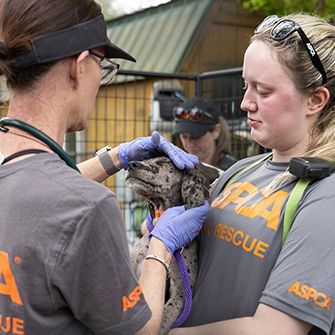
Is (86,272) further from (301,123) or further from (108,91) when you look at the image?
(108,91)

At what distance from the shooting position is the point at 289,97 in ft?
6.57

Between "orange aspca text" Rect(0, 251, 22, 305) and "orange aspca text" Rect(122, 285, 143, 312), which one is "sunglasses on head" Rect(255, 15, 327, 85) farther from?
"orange aspca text" Rect(0, 251, 22, 305)

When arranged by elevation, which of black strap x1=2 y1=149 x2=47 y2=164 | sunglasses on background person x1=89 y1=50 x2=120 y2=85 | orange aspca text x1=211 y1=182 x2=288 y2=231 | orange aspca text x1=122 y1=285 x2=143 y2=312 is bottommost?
orange aspca text x1=122 y1=285 x2=143 y2=312

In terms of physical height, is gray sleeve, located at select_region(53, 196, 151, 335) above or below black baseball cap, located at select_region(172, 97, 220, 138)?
above

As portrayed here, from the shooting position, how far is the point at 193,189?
7.91ft

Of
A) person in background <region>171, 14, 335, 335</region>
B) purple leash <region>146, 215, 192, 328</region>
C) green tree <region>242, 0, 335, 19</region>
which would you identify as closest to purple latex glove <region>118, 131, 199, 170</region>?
person in background <region>171, 14, 335, 335</region>

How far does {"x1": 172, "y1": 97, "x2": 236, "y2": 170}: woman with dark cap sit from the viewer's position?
5.00 meters

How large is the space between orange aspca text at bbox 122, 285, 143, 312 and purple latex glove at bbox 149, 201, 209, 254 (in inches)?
17.7

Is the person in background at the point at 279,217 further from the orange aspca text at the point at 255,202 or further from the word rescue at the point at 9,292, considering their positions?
the word rescue at the point at 9,292

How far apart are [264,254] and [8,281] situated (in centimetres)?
86

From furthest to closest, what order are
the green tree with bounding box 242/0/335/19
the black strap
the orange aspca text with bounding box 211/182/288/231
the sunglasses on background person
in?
1. the green tree with bounding box 242/0/335/19
2. the orange aspca text with bounding box 211/182/288/231
3. the sunglasses on background person
4. the black strap

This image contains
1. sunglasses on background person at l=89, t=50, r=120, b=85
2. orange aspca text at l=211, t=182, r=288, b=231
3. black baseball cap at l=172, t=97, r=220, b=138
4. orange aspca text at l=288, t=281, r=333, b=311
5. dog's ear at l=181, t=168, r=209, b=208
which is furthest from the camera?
black baseball cap at l=172, t=97, r=220, b=138

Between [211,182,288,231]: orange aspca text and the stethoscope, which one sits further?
[211,182,288,231]: orange aspca text

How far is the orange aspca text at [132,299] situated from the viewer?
1562mm
